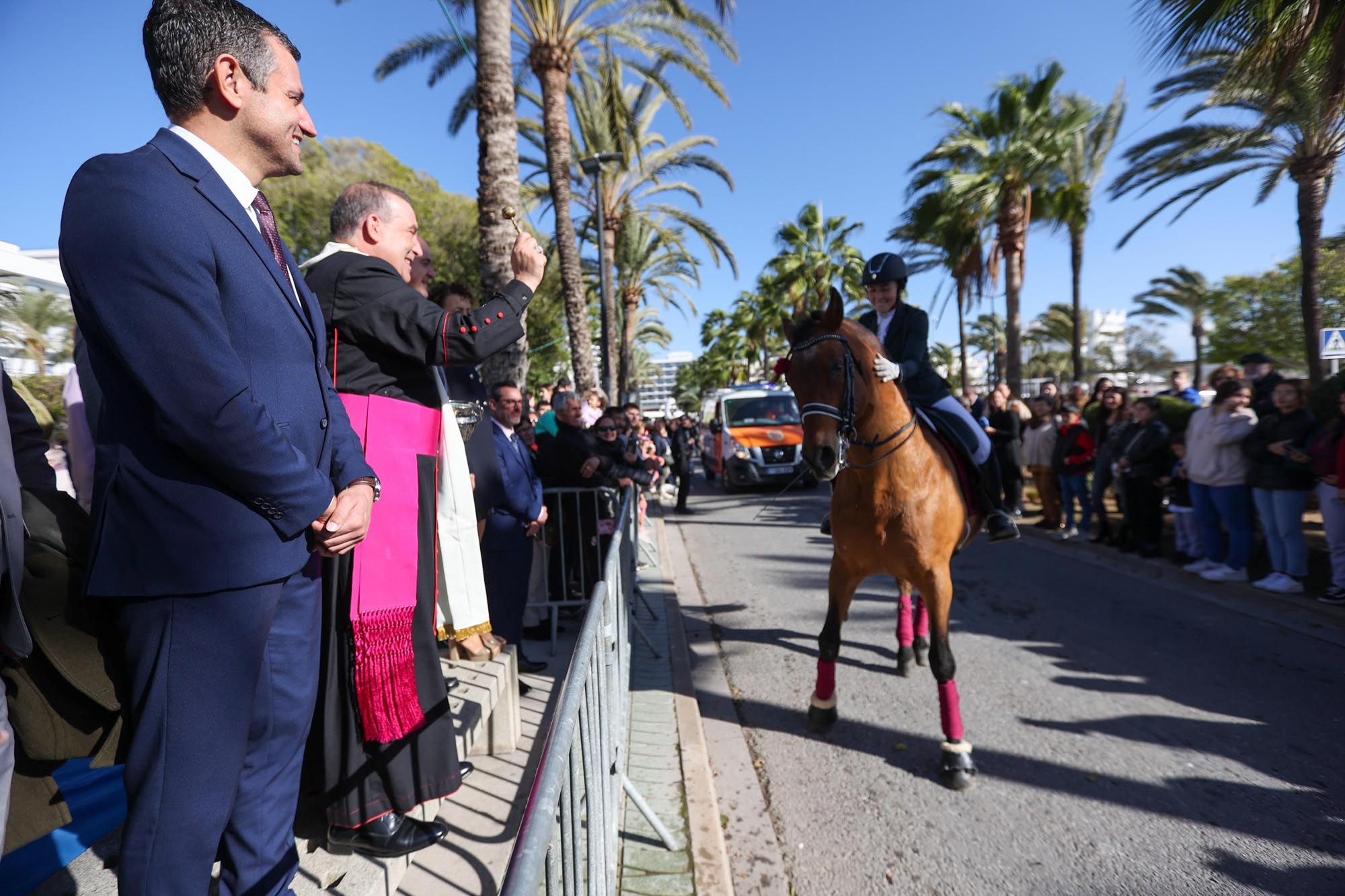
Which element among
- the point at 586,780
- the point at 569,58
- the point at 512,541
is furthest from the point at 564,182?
the point at 586,780

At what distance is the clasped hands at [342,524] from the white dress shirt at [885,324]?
3692 millimetres

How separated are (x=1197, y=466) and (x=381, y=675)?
327 inches

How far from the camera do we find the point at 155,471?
4.50 feet

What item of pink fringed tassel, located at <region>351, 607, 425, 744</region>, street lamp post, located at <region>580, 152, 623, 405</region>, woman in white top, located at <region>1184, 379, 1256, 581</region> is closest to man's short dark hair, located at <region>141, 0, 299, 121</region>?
pink fringed tassel, located at <region>351, 607, 425, 744</region>

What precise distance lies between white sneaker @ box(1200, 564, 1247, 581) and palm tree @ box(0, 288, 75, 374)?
10.6 metres

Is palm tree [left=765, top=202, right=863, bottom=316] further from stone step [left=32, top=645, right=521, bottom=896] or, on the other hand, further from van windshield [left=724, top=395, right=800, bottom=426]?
stone step [left=32, top=645, right=521, bottom=896]

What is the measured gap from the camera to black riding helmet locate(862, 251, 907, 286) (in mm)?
4578

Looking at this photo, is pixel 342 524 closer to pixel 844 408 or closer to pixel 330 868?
pixel 330 868

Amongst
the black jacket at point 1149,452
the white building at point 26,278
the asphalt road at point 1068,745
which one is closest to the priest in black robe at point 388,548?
the asphalt road at point 1068,745

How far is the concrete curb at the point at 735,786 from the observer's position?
2850mm

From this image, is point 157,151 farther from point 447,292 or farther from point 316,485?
point 447,292

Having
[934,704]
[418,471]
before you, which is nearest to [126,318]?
[418,471]

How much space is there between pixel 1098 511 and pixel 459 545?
9.36 metres

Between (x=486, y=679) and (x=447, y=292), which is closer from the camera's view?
(x=486, y=679)
